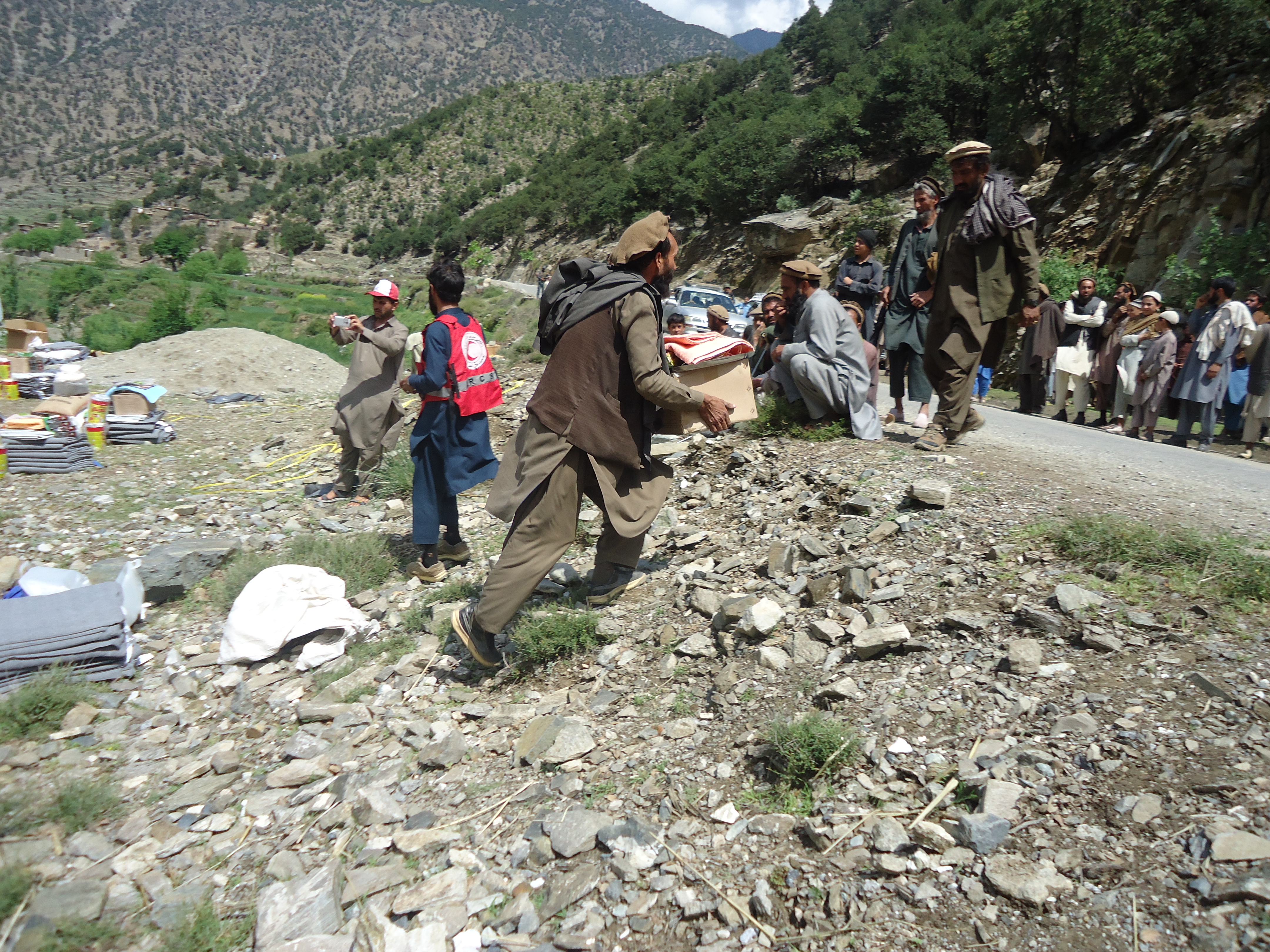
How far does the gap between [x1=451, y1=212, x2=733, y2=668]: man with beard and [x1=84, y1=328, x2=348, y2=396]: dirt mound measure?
11.1m

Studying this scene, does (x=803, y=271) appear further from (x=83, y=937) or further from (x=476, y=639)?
(x=83, y=937)

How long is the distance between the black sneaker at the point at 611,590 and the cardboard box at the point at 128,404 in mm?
Result: 7172

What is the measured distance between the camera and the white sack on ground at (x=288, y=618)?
4137 mm

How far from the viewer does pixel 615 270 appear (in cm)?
364

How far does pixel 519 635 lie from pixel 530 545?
1.76ft

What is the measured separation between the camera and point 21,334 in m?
12.4

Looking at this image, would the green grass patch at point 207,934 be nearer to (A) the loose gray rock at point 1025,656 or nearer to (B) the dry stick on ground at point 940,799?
(B) the dry stick on ground at point 940,799

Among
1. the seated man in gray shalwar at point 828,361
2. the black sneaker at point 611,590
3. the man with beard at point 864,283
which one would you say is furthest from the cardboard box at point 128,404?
the man with beard at point 864,283

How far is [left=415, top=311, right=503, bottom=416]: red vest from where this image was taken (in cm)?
469

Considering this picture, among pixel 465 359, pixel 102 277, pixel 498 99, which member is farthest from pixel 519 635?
pixel 498 99

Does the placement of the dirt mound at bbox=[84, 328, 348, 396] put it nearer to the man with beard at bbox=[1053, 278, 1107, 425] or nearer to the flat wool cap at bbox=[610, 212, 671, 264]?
the flat wool cap at bbox=[610, 212, 671, 264]

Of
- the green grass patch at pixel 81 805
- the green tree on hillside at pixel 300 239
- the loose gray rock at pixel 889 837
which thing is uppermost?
the green tree on hillside at pixel 300 239

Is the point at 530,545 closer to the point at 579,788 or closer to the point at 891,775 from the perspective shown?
the point at 579,788

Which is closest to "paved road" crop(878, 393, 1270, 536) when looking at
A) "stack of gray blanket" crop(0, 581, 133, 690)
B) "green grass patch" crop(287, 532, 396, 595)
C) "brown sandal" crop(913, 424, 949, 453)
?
"brown sandal" crop(913, 424, 949, 453)
